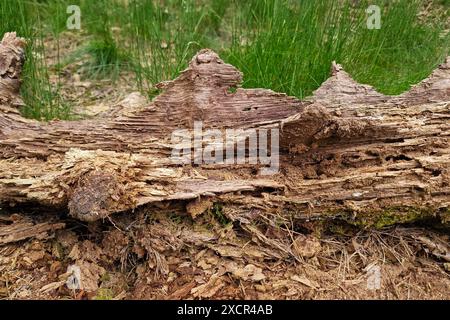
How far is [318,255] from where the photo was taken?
1887mm

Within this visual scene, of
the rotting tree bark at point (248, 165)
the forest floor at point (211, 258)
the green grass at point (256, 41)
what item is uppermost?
the green grass at point (256, 41)

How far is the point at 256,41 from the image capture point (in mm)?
2828

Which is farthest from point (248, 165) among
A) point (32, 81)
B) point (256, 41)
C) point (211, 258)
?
point (32, 81)

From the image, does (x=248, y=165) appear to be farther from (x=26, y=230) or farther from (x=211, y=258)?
(x=26, y=230)

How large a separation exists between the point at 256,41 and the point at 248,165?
1187 mm

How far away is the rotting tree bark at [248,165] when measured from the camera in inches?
70.7

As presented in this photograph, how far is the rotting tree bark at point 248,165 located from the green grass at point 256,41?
0.66 metres

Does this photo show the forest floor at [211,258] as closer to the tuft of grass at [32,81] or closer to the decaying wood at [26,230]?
the decaying wood at [26,230]

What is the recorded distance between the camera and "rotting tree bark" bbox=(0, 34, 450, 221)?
70.7 inches

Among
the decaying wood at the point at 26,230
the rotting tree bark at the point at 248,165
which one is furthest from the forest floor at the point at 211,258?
the rotting tree bark at the point at 248,165

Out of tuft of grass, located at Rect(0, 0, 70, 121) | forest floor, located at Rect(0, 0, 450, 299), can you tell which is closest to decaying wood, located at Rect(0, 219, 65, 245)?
forest floor, located at Rect(0, 0, 450, 299)

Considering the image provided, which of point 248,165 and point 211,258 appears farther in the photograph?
point 248,165

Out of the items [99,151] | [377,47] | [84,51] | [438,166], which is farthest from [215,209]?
[84,51]
